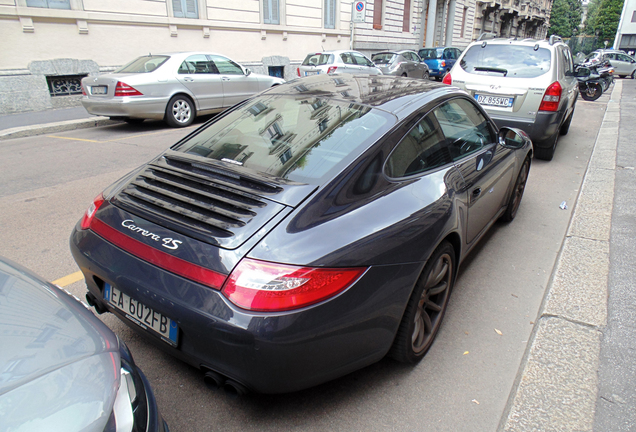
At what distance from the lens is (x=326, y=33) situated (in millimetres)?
21031

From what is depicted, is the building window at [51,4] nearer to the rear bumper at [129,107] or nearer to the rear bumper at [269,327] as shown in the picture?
the rear bumper at [129,107]

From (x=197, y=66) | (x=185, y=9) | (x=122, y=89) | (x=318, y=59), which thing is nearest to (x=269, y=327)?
(x=122, y=89)

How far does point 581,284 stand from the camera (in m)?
3.34

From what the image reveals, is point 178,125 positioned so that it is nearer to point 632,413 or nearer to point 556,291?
point 556,291

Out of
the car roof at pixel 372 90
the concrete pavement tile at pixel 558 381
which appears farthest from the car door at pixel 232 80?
the concrete pavement tile at pixel 558 381

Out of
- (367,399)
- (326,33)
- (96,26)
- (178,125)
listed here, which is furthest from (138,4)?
(367,399)

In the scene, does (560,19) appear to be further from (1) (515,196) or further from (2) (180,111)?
(1) (515,196)

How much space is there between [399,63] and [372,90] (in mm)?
17141

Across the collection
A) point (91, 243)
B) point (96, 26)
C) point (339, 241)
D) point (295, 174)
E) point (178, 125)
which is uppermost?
point (96, 26)

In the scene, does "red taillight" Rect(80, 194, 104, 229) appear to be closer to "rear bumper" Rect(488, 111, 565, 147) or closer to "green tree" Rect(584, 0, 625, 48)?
"rear bumper" Rect(488, 111, 565, 147)

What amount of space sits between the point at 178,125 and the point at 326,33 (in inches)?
539

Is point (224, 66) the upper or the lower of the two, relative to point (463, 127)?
lower

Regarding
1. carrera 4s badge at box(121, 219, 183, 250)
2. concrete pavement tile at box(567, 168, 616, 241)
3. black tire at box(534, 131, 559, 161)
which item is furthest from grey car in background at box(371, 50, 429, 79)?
carrera 4s badge at box(121, 219, 183, 250)

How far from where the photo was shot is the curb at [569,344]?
7.08 feet
